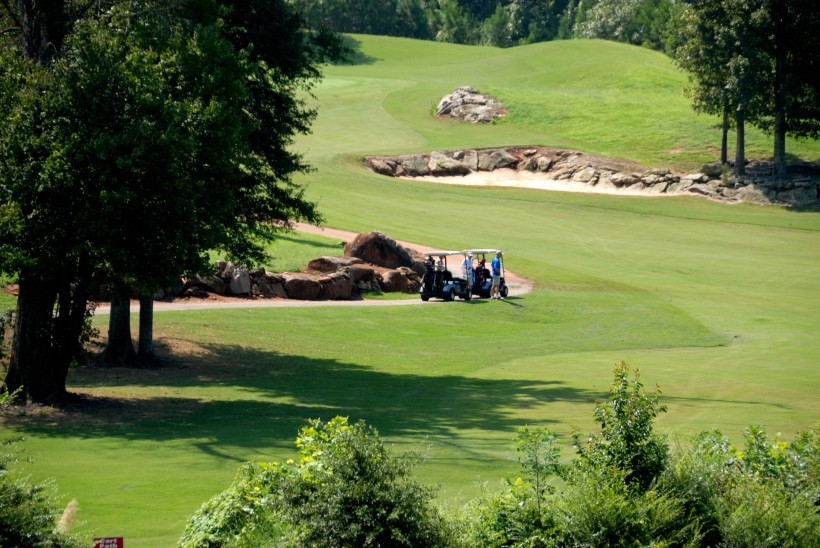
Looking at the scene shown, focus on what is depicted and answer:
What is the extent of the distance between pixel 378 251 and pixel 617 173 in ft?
103

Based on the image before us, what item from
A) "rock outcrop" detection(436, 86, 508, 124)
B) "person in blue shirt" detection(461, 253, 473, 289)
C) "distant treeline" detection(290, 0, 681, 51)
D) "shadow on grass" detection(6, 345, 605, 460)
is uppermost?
"distant treeline" detection(290, 0, 681, 51)

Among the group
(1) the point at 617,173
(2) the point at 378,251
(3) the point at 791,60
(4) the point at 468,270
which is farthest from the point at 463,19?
(4) the point at 468,270

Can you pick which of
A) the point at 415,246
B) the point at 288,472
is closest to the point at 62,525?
the point at 288,472

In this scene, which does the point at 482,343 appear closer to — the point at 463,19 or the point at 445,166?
the point at 445,166

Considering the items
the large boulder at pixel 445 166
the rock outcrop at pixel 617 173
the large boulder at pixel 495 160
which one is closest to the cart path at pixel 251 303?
the rock outcrop at pixel 617 173

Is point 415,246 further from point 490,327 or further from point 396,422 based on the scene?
point 396,422

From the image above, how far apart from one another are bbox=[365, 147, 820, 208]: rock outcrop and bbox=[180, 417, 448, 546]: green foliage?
6235 centimetres

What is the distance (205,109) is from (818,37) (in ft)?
194

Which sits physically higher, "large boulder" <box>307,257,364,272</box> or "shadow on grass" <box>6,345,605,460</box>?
"large boulder" <box>307,257,364,272</box>

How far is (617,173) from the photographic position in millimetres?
70812

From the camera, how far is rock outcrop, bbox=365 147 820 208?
223 feet

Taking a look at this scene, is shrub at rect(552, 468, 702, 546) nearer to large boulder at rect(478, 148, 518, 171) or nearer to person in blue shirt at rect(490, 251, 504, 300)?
person in blue shirt at rect(490, 251, 504, 300)

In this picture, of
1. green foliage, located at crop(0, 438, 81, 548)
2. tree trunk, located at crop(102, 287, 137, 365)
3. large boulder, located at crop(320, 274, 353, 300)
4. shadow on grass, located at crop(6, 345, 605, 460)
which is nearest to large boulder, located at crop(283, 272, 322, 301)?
large boulder, located at crop(320, 274, 353, 300)

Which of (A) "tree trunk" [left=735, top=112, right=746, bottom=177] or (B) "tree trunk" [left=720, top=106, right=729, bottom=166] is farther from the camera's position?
(B) "tree trunk" [left=720, top=106, right=729, bottom=166]
